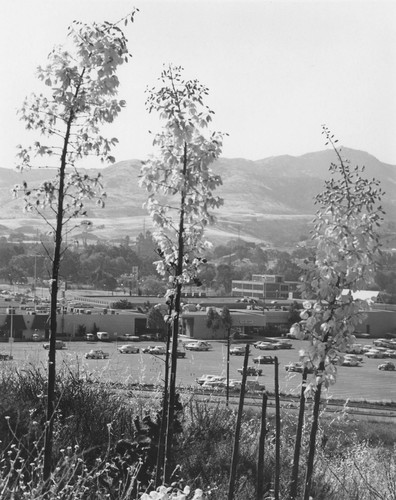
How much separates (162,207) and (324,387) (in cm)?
125

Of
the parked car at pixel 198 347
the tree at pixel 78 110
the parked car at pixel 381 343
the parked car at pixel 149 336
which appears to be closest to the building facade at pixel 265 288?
the parked car at pixel 381 343

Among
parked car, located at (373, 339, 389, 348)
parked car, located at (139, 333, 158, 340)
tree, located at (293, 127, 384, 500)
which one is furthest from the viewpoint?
parked car, located at (373, 339, 389, 348)

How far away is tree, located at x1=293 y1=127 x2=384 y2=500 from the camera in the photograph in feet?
13.4

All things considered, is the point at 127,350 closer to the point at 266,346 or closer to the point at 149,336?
the point at 266,346

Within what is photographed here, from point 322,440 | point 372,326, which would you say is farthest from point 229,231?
point 322,440

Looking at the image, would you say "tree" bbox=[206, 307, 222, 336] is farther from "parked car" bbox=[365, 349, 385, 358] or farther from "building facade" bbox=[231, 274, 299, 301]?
"building facade" bbox=[231, 274, 299, 301]

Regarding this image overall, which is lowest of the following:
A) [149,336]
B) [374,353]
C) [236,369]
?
[374,353]

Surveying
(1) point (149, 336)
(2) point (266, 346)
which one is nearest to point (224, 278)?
(1) point (149, 336)

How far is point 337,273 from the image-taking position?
13.6 feet

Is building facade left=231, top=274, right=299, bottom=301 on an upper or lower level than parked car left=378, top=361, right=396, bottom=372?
upper

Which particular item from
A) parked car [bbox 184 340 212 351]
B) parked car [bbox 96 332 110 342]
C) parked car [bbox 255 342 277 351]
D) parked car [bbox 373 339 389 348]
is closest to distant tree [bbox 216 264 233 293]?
parked car [bbox 373 339 389 348]

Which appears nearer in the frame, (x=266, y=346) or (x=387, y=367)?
(x=266, y=346)

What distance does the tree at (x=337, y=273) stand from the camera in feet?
13.4

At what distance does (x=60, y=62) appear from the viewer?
16.2ft
